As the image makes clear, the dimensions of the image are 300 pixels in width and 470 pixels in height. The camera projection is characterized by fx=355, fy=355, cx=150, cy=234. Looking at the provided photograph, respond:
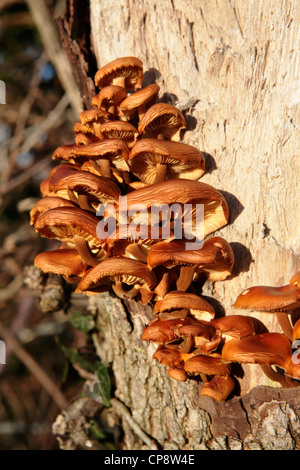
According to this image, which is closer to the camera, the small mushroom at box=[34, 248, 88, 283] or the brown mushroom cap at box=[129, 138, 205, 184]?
the brown mushroom cap at box=[129, 138, 205, 184]

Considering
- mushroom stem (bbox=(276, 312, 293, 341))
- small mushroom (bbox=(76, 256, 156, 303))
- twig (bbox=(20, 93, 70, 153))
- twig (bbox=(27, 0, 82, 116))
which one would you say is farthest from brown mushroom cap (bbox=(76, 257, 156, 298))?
twig (bbox=(20, 93, 70, 153))

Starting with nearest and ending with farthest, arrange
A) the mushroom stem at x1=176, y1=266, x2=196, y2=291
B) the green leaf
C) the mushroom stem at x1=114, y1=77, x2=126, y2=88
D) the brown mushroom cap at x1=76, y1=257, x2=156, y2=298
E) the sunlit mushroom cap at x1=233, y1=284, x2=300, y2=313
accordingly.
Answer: the sunlit mushroom cap at x1=233, y1=284, x2=300, y2=313, the brown mushroom cap at x1=76, y1=257, x2=156, y2=298, the mushroom stem at x1=176, y1=266, x2=196, y2=291, the mushroom stem at x1=114, y1=77, x2=126, y2=88, the green leaf

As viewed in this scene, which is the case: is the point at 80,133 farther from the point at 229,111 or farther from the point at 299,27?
the point at 299,27

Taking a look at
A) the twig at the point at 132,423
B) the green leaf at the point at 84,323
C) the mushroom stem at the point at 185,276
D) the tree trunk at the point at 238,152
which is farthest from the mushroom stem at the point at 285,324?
the green leaf at the point at 84,323

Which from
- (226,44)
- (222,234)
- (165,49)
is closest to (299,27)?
(226,44)

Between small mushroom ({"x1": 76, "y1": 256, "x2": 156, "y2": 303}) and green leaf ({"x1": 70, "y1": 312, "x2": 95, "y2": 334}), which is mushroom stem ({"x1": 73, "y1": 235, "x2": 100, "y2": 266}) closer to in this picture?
small mushroom ({"x1": 76, "y1": 256, "x2": 156, "y2": 303})

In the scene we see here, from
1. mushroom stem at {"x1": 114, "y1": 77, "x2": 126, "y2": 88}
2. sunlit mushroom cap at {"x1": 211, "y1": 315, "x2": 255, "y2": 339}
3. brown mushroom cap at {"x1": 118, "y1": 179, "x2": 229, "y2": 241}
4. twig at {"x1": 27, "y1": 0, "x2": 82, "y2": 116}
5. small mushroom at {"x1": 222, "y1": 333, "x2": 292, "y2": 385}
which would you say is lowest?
small mushroom at {"x1": 222, "y1": 333, "x2": 292, "y2": 385}

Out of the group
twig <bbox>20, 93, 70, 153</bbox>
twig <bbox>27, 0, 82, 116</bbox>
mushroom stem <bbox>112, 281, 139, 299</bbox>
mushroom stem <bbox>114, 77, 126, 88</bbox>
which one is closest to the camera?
mushroom stem <bbox>112, 281, 139, 299</bbox>

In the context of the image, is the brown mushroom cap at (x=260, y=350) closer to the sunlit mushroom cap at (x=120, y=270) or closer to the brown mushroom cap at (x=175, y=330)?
the brown mushroom cap at (x=175, y=330)
